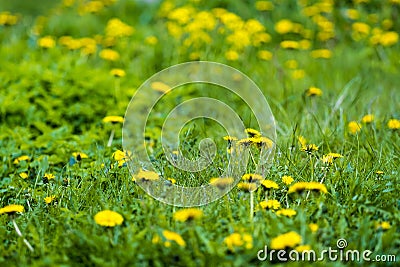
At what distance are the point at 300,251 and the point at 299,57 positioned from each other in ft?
11.7

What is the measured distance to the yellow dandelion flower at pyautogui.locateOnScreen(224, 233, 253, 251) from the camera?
2106 mm

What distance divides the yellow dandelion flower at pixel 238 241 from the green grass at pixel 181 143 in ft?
0.07

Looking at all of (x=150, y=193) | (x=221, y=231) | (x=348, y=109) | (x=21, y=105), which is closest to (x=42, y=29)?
(x=21, y=105)

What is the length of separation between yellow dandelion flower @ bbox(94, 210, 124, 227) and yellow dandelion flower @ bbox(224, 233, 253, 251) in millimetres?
418

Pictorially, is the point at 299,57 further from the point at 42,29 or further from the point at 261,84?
the point at 42,29

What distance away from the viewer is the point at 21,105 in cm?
399

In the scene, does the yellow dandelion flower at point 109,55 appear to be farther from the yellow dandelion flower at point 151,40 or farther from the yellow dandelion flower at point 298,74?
the yellow dandelion flower at point 298,74

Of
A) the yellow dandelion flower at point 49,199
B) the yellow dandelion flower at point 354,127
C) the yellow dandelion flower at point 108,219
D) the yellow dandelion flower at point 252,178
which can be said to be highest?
the yellow dandelion flower at point 252,178

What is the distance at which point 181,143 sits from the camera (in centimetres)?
334

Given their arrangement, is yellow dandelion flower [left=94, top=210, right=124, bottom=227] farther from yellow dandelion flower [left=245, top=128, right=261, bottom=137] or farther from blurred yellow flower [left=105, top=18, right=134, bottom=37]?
blurred yellow flower [left=105, top=18, right=134, bottom=37]

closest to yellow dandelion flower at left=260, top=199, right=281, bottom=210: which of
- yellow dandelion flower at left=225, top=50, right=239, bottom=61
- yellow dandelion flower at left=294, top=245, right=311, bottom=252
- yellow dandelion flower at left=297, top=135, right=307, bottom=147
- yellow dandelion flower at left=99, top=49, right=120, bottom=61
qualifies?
yellow dandelion flower at left=294, top=245, right=311, bottom=252

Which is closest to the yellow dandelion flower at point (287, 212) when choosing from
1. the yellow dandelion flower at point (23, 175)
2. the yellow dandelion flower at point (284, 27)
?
the yellow dandelion flower at point (23, 175)

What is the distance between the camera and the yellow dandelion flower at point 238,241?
6.91 feet

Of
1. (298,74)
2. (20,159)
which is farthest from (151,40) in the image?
(20,159)
